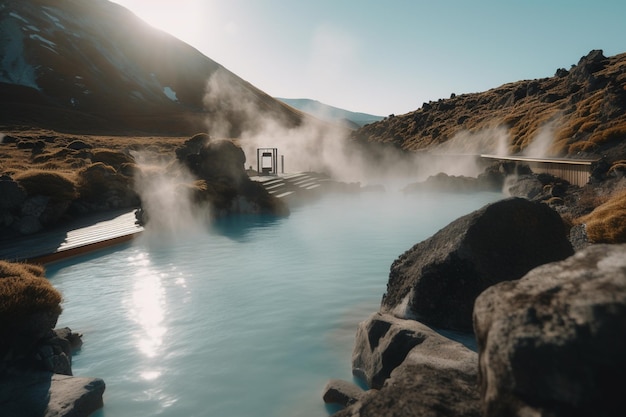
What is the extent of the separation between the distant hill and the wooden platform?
24.9 m

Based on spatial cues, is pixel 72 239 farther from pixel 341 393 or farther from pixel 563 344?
pixel 563 344

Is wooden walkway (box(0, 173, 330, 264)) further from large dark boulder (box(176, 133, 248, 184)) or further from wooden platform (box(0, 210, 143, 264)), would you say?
large dark boulder (box(176, 133, 248, 184))

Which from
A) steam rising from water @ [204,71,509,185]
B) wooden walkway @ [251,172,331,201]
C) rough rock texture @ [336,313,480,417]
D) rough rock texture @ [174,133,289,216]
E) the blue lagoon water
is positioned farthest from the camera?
steam rising from water @ [204,71,509,185]

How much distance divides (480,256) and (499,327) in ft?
12.2

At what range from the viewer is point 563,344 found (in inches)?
92.7

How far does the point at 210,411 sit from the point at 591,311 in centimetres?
560

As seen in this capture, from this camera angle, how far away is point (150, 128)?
91938mm

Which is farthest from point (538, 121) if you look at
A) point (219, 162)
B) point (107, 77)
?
point (107, 77)

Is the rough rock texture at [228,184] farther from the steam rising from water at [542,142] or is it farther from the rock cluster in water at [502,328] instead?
the steam rising from water at [542,142]

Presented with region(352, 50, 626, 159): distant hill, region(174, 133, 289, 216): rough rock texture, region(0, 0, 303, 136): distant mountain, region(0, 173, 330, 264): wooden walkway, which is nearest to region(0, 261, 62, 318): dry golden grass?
region(0, 173, 330, 264): wooden walkway

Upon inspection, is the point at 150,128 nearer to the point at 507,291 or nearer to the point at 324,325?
the point at 324,325

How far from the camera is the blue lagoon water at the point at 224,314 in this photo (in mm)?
6883

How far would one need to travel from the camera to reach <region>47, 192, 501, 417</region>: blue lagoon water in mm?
6883

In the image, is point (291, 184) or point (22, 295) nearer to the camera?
point (22, 295)
